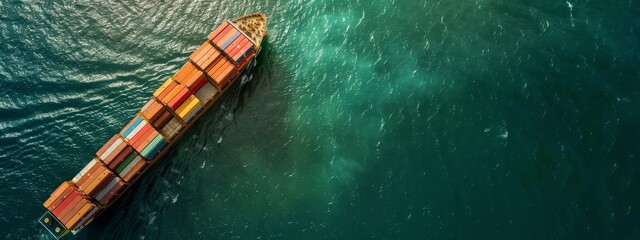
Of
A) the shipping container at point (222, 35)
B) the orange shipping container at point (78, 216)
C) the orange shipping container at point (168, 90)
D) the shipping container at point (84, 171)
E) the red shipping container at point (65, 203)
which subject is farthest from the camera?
the shipping container at point (222, 35)

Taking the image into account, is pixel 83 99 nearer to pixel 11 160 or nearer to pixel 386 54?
pixel 11 160

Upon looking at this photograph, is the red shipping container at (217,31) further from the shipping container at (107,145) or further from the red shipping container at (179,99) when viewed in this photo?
the shipping container at (107,145)

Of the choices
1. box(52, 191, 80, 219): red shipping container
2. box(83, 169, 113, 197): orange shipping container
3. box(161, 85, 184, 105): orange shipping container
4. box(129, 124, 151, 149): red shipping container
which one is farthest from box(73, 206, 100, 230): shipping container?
box(161, 85, 184, 105): orange shipping container

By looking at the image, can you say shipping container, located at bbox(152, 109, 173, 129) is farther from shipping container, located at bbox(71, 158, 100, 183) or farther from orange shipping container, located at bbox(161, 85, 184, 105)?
shipping container, located at bbox(71, 158, 100, 183)

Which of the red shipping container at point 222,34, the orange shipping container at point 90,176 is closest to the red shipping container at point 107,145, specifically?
the orange shipping container at point 90,176

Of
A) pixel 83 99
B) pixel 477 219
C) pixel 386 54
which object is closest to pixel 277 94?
pixel 386 54
